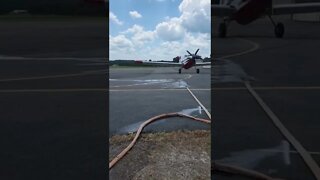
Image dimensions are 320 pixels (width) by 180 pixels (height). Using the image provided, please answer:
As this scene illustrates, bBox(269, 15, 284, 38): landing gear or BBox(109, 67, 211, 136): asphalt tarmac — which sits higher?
BBox(269, 15, 284, 38): landing gear

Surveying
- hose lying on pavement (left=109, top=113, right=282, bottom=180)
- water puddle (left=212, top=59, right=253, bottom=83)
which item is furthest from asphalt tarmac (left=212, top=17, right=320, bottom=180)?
hose lying on pavement (left=109, top=113, right=282, bottom=180)

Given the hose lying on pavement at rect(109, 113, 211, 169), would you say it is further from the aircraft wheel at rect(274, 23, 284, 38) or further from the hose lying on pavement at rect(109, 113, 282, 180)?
the aircraft wheel at rect(274, 23, 284, 38)

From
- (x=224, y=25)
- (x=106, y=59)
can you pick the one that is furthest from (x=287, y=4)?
(x=106, y=59)

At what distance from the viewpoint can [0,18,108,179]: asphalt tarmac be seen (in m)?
2.17

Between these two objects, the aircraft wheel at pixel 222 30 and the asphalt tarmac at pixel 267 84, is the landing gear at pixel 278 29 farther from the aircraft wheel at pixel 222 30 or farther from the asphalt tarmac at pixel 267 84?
the aircraft wheel at pixel 222 30

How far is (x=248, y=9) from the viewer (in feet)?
7.00

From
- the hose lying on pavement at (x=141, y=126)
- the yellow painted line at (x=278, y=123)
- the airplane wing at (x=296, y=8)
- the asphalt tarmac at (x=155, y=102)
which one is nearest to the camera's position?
the airplane wing at (x=296, y=8)

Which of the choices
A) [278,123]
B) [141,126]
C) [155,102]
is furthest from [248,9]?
[155,102]

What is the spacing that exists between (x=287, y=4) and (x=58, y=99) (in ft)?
4.51

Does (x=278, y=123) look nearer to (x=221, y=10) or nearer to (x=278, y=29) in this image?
(x=278, y=29)

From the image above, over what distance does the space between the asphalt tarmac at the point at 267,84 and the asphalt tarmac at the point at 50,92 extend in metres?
0.69

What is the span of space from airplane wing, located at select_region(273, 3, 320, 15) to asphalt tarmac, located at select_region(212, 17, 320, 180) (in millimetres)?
53

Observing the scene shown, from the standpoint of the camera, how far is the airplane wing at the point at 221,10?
2096mm

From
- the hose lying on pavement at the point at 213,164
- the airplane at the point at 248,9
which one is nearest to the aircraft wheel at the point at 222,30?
the airplane at the point at 248,9
